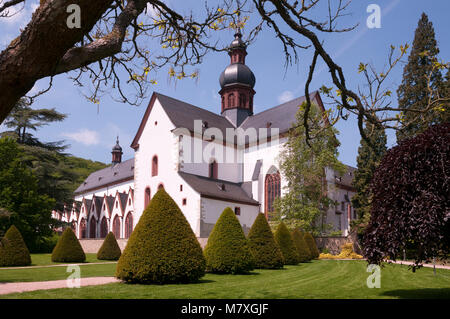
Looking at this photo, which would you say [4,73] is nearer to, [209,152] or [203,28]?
[203,28]

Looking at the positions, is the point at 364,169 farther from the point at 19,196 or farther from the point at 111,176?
the point at 111,176

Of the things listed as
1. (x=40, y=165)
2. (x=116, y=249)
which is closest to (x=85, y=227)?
(x=40, y=165)

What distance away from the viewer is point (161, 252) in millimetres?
10492

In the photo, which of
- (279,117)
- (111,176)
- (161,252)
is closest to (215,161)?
(279,117)

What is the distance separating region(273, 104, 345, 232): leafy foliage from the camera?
30119 millimetres

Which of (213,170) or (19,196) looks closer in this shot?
(19,196)

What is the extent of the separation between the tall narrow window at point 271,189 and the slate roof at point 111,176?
22309 mm

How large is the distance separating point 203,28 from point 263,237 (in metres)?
11.8

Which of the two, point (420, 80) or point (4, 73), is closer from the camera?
point (4, 73)

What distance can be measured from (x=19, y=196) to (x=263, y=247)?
66.3 feet

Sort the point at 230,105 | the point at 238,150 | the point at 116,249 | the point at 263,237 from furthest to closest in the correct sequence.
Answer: the point at 230,105 < the point at 238,150 < the point at 116,249 < the point at 263,237

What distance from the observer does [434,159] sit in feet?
24.3

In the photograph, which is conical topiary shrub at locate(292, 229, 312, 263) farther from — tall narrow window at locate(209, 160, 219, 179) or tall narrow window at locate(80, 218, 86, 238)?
tall narrow window at locate(80, 218, 86, 238)

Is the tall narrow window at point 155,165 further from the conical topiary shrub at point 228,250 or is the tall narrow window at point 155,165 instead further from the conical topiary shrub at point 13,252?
the conical topiary shrub at point 228,250
